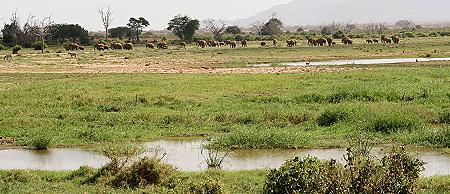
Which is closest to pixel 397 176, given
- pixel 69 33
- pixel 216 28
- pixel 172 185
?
pixel 172 185

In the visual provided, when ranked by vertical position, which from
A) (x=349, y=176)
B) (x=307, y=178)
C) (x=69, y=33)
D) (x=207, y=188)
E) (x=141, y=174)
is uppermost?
(x=69, y=33)

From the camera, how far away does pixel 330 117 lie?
18516 millimetres

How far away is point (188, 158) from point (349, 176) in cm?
665

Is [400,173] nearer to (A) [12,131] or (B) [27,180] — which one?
(B) [27,180]

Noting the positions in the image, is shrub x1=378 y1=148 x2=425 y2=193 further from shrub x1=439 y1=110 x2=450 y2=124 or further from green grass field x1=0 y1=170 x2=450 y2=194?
shrub x1=439 y1=110 x2=450 y2=124

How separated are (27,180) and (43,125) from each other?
6.95 m

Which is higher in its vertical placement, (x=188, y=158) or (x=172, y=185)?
(x=172, y=185)

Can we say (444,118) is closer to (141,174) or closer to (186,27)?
(141,174)

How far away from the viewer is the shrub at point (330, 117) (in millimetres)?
18359

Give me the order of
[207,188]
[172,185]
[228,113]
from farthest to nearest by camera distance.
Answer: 1. [228,113]
2. [172,185]
3. [207,188]

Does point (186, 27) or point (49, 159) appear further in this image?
point (186, 27)

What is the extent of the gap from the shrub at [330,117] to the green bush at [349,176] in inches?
316

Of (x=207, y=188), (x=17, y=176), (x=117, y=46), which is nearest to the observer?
(x=207, y=188)

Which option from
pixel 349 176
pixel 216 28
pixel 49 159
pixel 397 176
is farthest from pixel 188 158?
pixel 216 28
